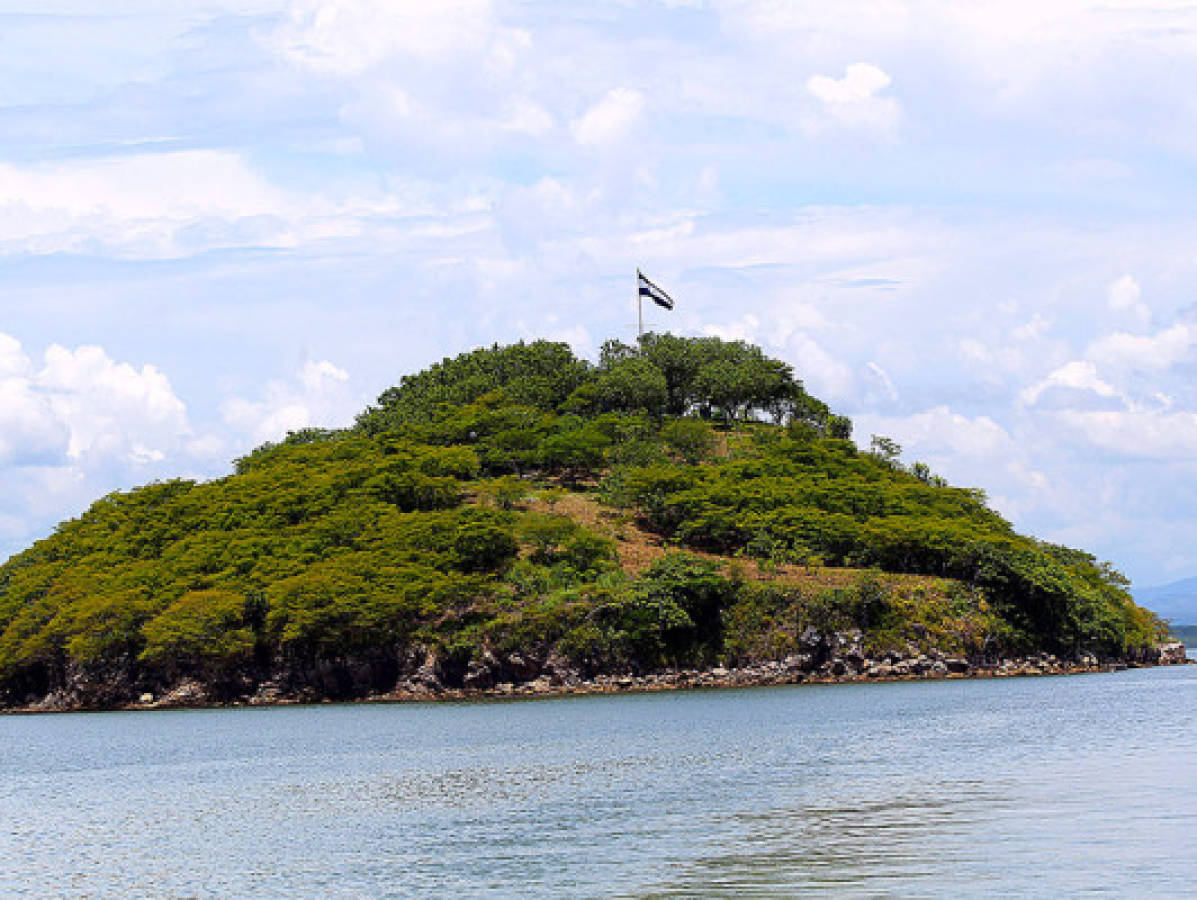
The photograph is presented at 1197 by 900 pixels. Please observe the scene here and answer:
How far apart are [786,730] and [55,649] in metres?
68.8

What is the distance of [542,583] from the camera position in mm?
102062

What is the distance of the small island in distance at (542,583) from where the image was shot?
97.8m

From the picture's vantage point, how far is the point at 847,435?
153250mm

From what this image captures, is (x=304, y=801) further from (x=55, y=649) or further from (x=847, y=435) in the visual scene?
(x=847, y=435)

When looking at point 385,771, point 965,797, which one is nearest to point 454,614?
point 385,771

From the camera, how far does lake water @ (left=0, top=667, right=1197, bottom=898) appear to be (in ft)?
103

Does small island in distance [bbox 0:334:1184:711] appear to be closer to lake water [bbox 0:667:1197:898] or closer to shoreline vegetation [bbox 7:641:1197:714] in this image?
shoreline vegetation [bbox 7:641:1197:714]

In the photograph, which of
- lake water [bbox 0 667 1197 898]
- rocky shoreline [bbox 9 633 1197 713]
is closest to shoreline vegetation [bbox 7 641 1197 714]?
rocky shoreline [bbox 9 633 1197 713]

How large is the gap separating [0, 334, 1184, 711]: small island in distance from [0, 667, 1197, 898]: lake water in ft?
75.4

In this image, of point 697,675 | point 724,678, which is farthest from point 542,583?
point 724,678

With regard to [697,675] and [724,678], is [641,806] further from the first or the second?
[697,675]

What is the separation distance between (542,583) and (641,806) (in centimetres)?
6090

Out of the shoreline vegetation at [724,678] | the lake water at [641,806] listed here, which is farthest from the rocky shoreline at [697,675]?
the lake water at [641,806]

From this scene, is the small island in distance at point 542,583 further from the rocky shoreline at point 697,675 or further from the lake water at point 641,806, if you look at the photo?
the lake water at point 641,806
